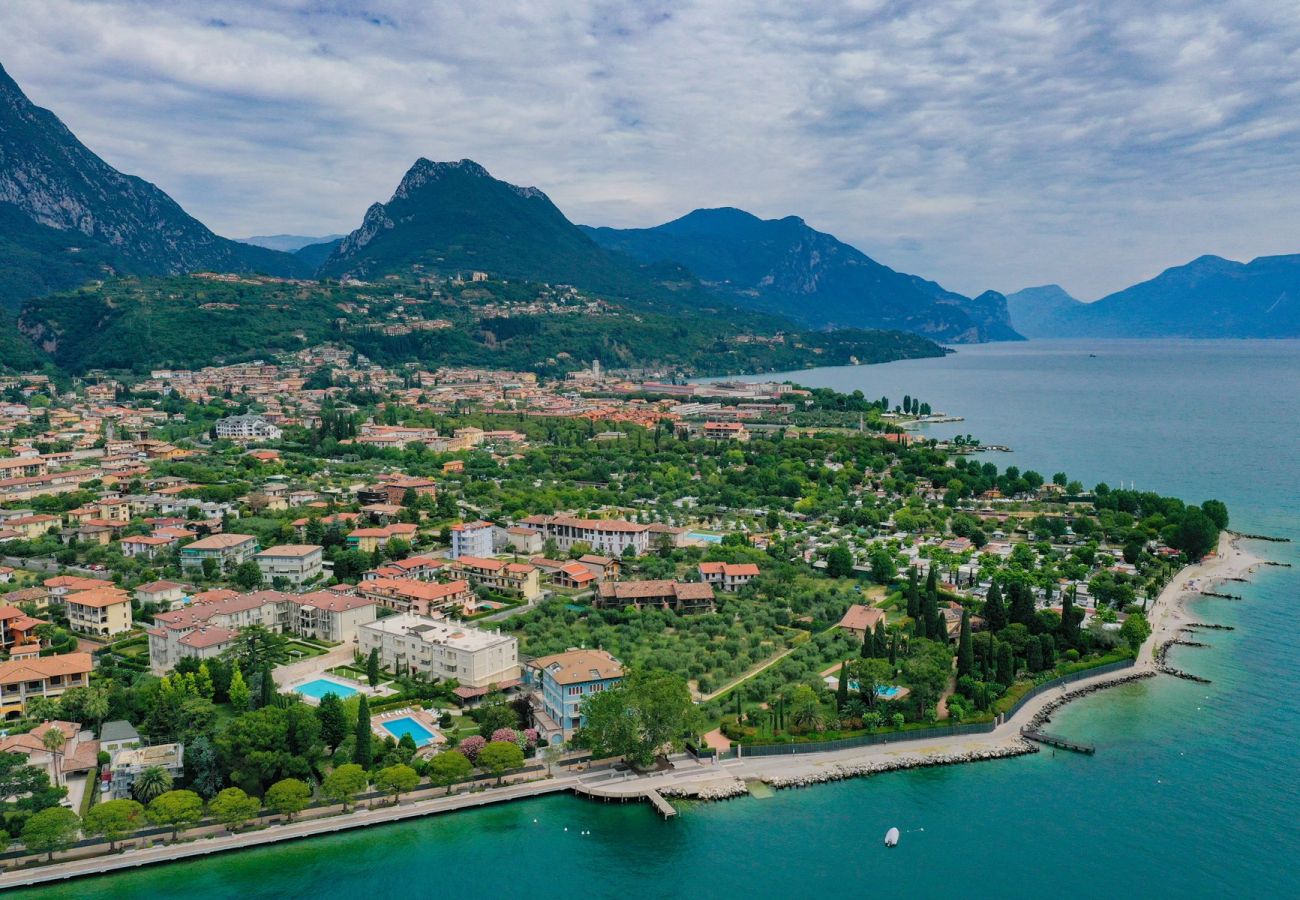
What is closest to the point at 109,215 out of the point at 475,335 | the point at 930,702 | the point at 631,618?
the point at 475,335

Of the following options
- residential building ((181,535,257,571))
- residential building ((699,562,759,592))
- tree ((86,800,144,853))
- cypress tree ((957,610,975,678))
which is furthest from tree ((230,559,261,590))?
cypress tree ((957,610,975,678))

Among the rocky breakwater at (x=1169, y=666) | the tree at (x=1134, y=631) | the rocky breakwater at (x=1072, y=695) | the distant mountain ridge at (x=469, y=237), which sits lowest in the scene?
the rocky breakwater at (x=1072, y=695)

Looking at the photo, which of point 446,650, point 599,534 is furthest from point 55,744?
point 599,534

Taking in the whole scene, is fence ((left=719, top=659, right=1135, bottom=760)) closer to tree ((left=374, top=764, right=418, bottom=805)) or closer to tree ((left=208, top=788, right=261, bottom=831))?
tree ((left=374, top=764, right=418, bottom=805))

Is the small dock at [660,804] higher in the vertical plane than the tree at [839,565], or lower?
lower


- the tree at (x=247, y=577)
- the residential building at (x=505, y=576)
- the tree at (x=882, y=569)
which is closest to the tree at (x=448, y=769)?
the residential building at (x=505, y=576)

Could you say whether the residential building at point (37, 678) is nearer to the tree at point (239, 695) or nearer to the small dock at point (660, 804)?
the tree at point (239, 695)

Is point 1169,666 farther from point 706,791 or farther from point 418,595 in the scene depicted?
→ point 418,595
